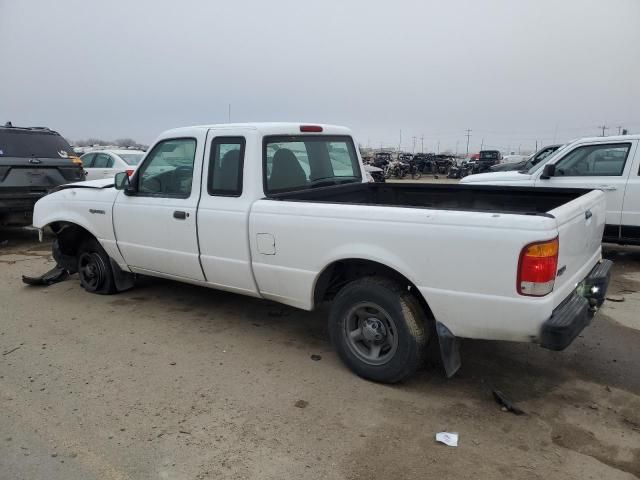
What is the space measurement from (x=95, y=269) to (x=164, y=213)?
5.61 ft

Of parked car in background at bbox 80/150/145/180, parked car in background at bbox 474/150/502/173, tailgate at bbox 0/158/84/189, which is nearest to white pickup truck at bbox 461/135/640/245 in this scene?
tailgate at bbox 0/158/84/189

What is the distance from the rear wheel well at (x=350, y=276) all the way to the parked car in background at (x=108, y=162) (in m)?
9.48

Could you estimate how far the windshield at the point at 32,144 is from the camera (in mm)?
8398

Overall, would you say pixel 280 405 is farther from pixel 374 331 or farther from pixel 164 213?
pixel 164 213

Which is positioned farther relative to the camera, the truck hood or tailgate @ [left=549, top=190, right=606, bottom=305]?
the truck hood

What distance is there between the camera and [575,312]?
313 centimetres

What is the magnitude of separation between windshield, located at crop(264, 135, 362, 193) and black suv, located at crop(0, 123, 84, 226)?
19.5 ft

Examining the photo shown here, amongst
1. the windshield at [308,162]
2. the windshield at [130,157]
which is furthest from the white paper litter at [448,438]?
the windshield at [130,157]

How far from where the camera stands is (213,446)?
9.77ft

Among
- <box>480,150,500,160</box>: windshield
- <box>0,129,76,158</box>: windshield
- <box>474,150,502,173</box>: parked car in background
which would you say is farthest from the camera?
<box>480,150,500,160</box>: windshield

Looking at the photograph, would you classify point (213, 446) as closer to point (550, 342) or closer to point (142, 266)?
point (550, 342)

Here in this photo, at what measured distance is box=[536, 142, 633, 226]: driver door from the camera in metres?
7.17

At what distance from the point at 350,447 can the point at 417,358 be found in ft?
A: 2.64

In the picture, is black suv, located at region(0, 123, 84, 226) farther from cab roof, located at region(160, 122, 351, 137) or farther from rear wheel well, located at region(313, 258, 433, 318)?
rear wheel well, located at region(313, 258, 433, 318)
